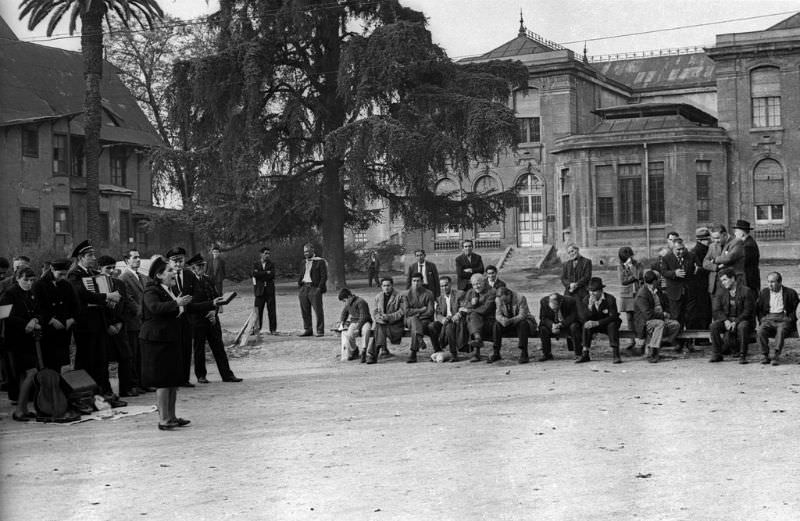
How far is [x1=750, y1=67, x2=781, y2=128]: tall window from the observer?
4578 centimetres

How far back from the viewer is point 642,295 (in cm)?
1603

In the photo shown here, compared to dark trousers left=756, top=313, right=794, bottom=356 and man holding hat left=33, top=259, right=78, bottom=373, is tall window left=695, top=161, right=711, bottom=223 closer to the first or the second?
dark trousers left=756, top=313, right=794, bottom=356

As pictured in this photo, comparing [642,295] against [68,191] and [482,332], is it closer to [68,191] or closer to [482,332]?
[482,332]

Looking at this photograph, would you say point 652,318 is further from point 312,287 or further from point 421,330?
point 312,287

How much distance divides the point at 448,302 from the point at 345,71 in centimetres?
1552

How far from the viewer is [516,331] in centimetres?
1680

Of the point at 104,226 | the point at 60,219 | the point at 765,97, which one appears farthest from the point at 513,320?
the point at 104,226

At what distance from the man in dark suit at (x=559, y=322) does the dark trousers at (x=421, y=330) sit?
5.85ft

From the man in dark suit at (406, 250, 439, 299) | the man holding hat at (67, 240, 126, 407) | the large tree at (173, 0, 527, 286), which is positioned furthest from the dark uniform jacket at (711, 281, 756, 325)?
the large tree at (173, 0, 527, 286)

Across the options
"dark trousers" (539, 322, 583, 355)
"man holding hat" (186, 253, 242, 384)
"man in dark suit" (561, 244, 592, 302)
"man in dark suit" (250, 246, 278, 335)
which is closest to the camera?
"man holding hat" (186, 253, 242, 384)

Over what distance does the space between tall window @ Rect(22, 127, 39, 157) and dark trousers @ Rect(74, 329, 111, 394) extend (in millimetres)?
31324

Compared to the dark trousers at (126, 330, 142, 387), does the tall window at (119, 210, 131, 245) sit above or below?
above

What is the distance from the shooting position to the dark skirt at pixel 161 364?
10.7 meters

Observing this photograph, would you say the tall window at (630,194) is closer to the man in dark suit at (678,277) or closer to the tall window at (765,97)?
the tall window at (765,97)
